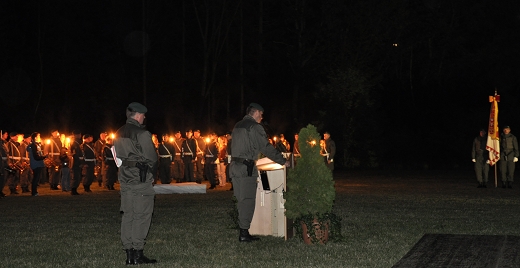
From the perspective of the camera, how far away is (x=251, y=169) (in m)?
12.8

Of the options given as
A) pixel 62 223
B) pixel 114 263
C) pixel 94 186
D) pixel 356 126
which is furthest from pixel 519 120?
pixel 114 263

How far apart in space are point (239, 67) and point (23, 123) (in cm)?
1509

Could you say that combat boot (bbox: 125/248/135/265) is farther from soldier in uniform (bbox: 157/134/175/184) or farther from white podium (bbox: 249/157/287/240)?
soldier in uniform (bbox: 157/134/175/184)

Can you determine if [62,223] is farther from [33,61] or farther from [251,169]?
[33,61]

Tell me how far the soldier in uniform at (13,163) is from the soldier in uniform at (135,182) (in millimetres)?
16637

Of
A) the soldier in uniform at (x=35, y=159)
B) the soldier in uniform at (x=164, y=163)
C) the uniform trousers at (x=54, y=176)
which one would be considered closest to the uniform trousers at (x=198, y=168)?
the soldier in uniform at (x=164, y=163)

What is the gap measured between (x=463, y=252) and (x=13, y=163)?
19.2 meters

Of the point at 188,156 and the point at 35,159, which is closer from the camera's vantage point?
the point at 35,159

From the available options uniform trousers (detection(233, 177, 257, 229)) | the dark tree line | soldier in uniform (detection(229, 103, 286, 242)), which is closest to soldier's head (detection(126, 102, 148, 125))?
soldier in uniform (detection(229, 103, 286, 242))

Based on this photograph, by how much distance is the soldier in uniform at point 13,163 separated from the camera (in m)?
26.7

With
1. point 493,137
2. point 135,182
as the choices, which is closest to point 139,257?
point 135,182

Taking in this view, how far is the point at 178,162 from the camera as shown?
34.5m

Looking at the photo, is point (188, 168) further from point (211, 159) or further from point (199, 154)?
point (211, 159)

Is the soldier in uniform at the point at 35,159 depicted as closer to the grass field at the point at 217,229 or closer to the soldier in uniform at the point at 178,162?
the grass field at the point at 217,229
